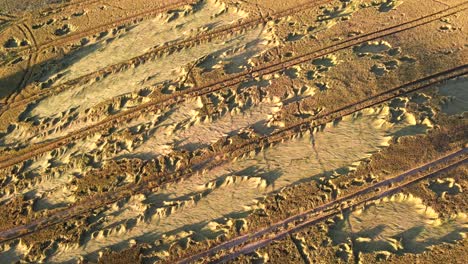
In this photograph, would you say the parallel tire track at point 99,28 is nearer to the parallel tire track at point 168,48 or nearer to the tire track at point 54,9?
the tire track at point 54,9

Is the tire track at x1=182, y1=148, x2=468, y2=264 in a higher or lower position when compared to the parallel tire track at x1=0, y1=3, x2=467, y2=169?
lower

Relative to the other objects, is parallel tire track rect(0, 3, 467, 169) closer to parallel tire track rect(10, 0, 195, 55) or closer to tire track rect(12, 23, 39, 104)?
tire track rect(12, 23, 39, 104)

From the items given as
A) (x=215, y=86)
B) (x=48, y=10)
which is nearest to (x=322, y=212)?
(x=215, y=86)

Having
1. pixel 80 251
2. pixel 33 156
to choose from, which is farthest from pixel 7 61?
pixel 80 251

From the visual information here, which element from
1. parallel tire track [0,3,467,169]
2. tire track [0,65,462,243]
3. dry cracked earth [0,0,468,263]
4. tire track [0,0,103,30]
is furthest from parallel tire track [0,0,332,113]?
tire track [0,65,462,243]

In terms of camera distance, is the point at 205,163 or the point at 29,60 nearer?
the point at 205,163

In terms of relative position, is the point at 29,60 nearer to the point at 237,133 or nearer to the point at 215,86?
the point at 215,86

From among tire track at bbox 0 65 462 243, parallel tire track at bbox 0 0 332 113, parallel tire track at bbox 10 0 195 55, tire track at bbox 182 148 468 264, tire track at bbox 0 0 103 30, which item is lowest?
tire track at bbox 182 148 468 264
